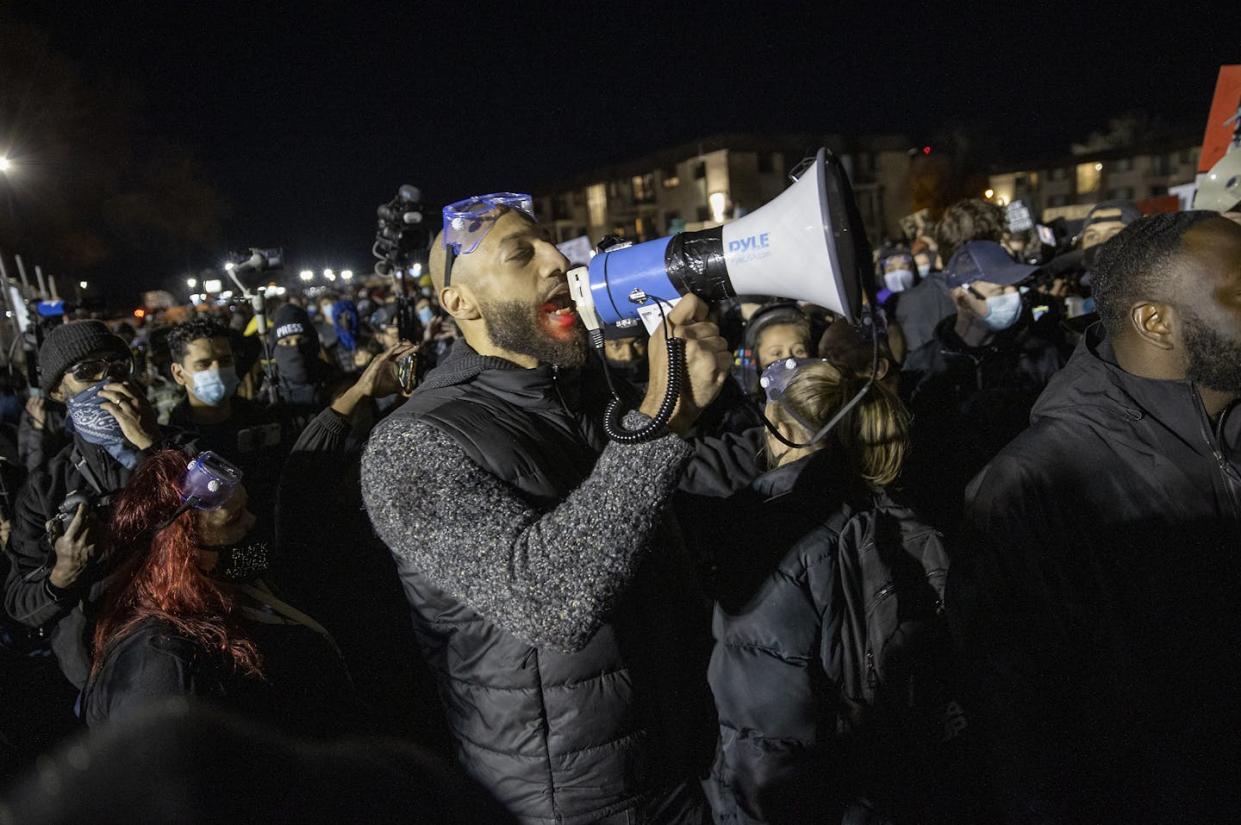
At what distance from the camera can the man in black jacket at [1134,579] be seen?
5.97 feet

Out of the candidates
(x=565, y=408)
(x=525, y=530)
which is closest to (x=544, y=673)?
(x=525, y=530)

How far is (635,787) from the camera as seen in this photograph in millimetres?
1688

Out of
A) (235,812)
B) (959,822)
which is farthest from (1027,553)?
(235,812)

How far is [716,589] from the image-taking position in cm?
218

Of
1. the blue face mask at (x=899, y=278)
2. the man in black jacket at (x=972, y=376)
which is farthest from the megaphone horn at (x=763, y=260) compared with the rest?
the blue face mask at (x=899, y=278)

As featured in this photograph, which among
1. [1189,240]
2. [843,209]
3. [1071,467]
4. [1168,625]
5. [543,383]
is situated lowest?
[1168,625]

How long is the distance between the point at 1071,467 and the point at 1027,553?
10.2 inches

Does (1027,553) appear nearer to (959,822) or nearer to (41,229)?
(959,822)

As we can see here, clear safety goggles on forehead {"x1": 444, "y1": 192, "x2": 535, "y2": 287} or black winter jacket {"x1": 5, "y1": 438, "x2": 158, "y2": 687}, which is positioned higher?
clear safety goggles on forehead {"x1": 444, "y1": 192, "x2": 535, "y2": 287}

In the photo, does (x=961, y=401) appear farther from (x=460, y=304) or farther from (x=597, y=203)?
(x=597, y=203)

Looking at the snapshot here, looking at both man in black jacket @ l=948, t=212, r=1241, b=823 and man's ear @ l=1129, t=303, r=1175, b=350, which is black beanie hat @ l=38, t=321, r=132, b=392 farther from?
man's ear @ l=1129, t=303, r=1175, b=350

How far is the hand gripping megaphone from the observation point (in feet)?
4.92

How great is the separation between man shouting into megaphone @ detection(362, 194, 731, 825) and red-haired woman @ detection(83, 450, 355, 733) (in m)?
0.71

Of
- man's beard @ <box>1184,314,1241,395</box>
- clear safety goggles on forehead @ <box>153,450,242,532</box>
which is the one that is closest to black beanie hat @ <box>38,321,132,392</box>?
clear safety goggles on forehead @ <box>153,450,242,532</box>
